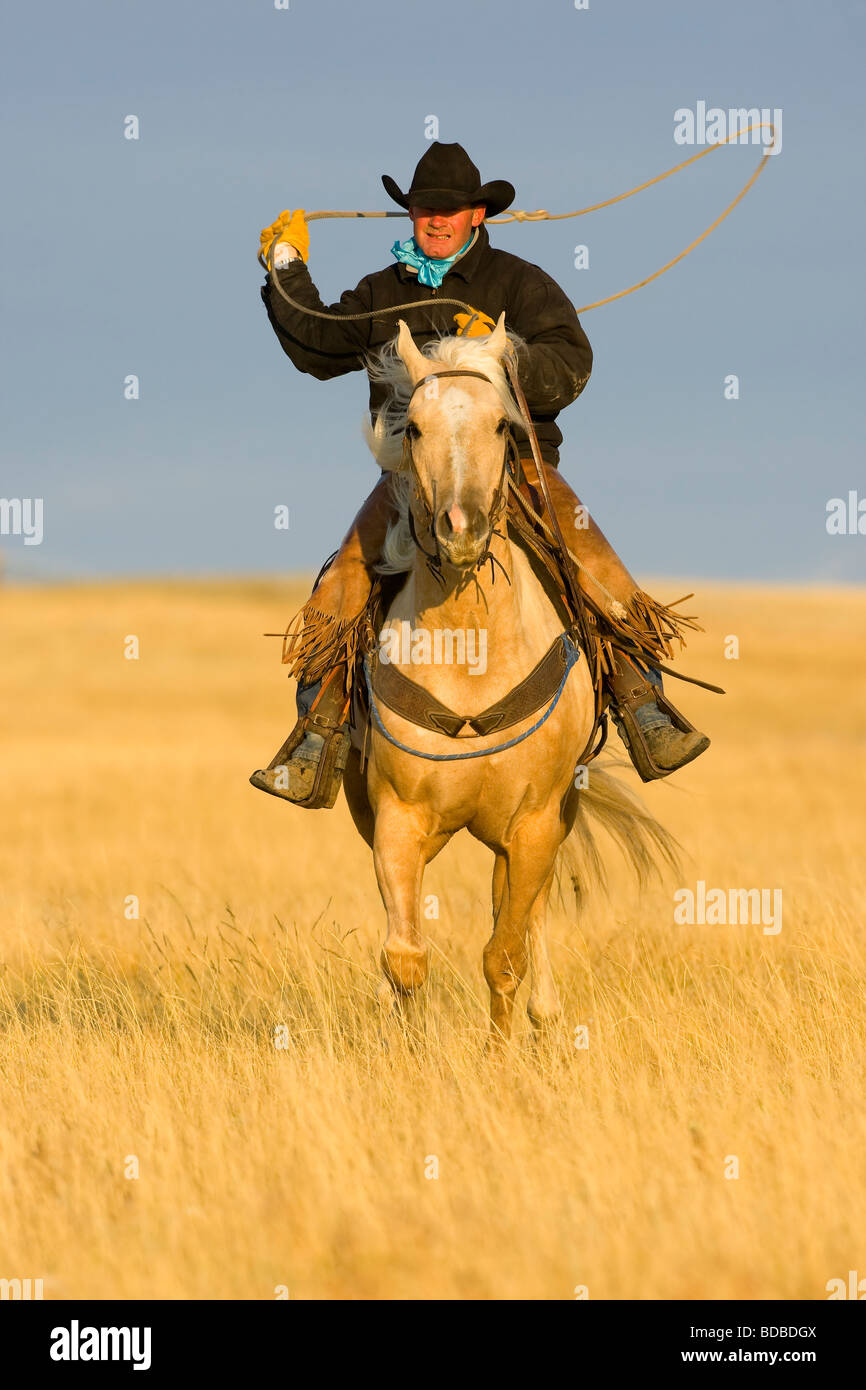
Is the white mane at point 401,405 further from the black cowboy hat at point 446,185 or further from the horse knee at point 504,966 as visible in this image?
the horse knee at point 504,966

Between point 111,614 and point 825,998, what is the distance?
5120 cm

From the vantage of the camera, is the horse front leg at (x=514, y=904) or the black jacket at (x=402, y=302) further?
the black jacket at (x=402, y=302)

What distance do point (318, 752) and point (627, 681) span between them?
59.6 inches

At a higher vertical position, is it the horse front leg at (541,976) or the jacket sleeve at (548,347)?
the jacket sleeve at (548,347)

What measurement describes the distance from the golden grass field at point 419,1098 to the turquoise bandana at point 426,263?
2.61 metres

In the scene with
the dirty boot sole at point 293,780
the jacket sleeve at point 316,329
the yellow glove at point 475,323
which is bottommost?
the dirty boot sole at point 293,780

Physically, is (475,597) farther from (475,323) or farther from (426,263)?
(426,263)

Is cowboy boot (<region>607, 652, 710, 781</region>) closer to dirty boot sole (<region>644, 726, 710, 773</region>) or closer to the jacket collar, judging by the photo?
dirty boot sole (<region>644, 726, 710, 773</region>)

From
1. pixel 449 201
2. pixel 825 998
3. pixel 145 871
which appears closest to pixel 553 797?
pixel 825 998

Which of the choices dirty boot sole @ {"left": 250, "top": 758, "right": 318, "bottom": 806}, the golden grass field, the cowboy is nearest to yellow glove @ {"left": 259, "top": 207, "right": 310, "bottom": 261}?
the cowboy

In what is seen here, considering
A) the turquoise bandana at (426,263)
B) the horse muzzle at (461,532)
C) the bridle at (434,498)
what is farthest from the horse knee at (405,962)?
the turquoise bandana at (426,263)

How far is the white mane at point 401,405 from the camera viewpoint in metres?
6.46

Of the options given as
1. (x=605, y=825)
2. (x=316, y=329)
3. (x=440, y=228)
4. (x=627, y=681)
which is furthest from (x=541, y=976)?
(x=440, y=228)
